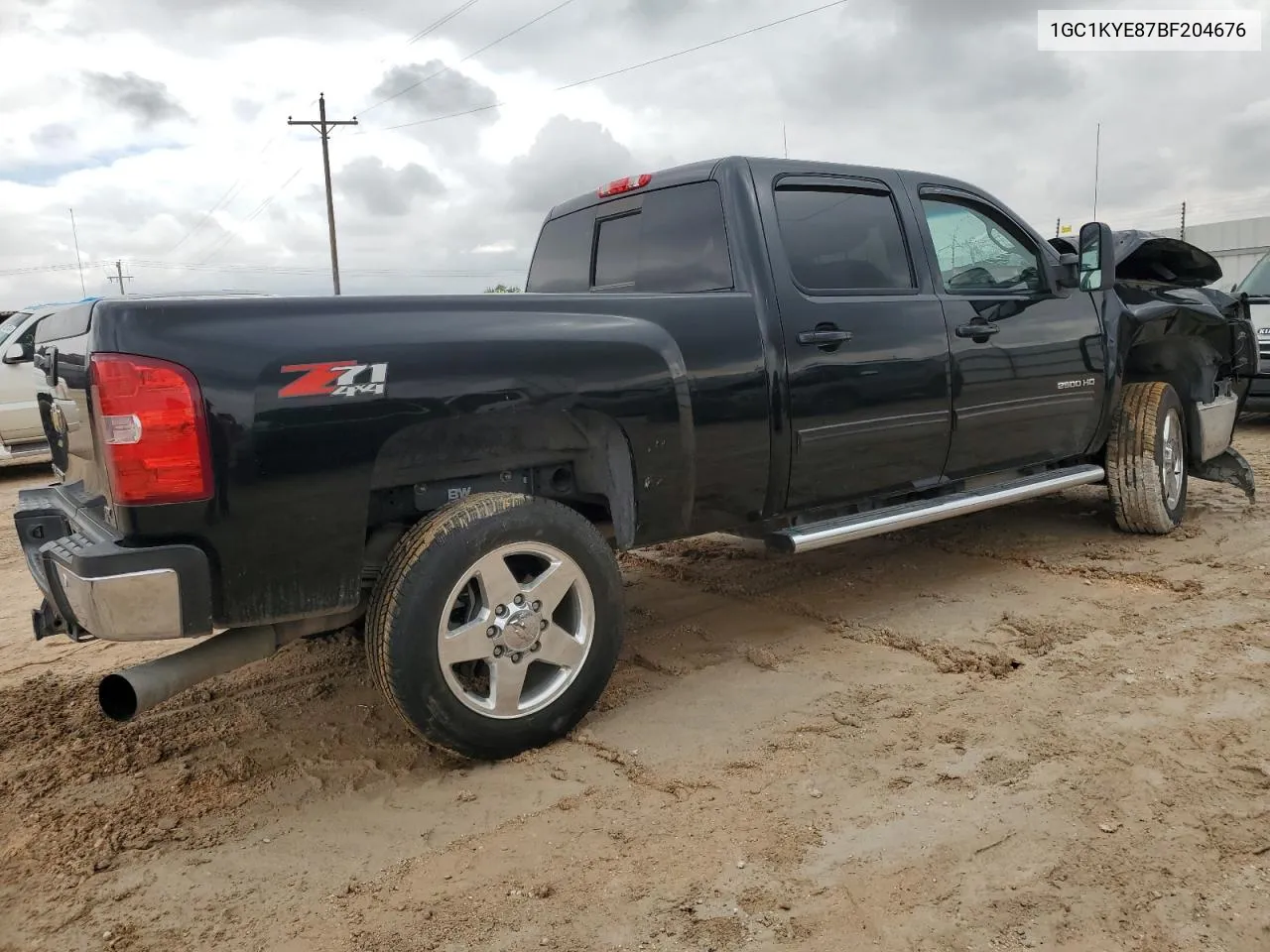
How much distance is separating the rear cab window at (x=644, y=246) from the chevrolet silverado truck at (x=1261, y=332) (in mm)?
7659

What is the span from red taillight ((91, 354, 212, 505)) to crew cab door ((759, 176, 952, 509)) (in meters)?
2.08

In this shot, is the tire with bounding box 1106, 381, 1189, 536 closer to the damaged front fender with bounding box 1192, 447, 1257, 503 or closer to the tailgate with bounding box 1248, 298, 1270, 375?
the damaged front fender with bounding box 1192, 447, 1257, 503

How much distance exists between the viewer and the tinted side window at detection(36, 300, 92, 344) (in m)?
2.67

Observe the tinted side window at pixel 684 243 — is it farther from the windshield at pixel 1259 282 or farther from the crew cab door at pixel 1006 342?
the windshield at pixel 1259 282

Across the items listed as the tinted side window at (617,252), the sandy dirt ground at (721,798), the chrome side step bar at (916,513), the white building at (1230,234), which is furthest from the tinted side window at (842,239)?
the white building at (1230,234)

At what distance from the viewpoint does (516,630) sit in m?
2.98

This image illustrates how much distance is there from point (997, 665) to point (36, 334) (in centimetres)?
364

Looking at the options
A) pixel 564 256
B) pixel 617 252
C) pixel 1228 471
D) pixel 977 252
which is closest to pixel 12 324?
pixel 564 256

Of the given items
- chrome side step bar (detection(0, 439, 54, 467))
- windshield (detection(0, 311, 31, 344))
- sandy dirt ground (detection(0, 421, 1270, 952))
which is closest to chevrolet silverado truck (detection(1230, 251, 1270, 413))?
sandy dirt ground (detection(0, 421, 1270, 952))

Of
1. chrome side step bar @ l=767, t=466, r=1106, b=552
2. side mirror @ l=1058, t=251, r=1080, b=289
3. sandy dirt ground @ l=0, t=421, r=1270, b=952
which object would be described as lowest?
sandy dirt ground @ l=0, t=421, r=1270, b=952

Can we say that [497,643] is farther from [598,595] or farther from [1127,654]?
[1127,654]

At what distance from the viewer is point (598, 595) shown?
3160 mm

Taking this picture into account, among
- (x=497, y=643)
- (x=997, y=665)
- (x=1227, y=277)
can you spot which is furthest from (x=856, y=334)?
(x=1227, y=277)

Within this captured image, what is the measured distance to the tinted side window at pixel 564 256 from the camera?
4.60m
